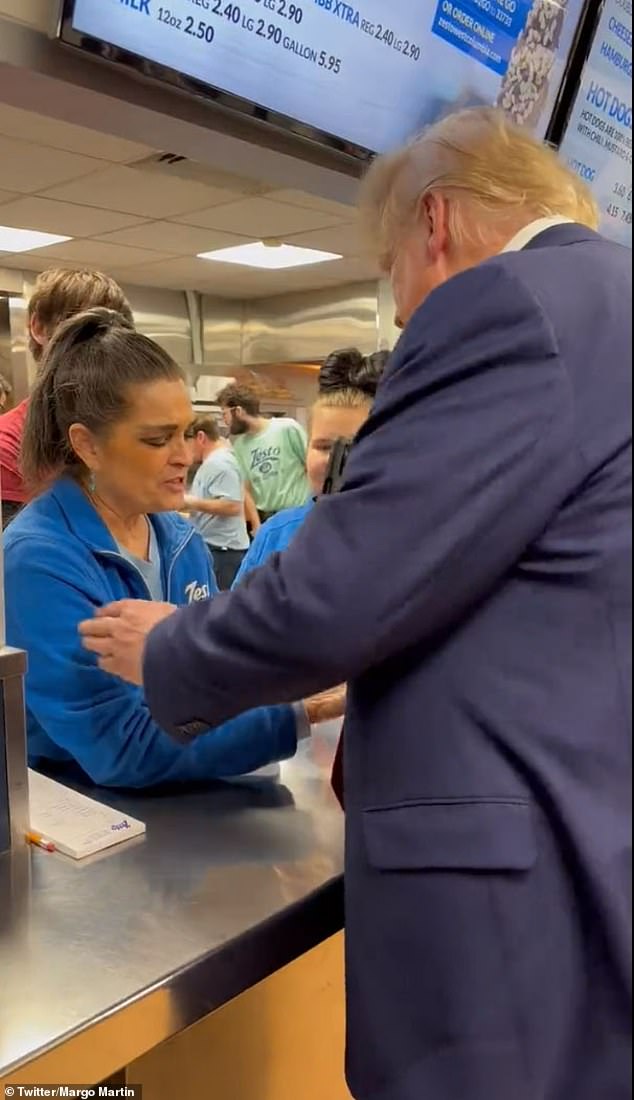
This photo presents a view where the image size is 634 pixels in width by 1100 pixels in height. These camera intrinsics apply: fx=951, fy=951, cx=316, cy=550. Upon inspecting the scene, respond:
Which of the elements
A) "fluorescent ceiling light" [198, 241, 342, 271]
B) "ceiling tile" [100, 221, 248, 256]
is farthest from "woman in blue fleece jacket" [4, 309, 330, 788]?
"fluorescent ceiling light" [198, 241, 342, 271]

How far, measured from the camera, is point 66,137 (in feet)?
10.3

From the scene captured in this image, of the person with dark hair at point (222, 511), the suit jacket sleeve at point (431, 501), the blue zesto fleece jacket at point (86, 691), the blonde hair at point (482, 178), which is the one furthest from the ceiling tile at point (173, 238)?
the suit jacket sleeve at point (431, 501)

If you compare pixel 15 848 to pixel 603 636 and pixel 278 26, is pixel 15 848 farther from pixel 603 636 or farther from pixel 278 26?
pixel 278 26

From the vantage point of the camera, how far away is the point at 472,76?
206cm

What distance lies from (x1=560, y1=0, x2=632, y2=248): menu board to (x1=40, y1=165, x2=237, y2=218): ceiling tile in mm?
1717

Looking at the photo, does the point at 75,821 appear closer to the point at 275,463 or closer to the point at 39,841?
the point at 39,841

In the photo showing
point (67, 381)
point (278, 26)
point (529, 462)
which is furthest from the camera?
point (278, 26)

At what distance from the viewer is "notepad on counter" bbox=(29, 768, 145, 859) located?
1059 mm

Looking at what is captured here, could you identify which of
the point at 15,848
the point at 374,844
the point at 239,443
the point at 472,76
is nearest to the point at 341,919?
the point at 374,844

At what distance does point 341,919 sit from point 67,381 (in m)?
0.83

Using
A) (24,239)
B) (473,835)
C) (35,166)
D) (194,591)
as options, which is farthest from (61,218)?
(473,835)

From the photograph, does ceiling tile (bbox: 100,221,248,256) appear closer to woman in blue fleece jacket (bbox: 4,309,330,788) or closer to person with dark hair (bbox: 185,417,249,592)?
person with dark hair (bbox: 185,417,249,592)

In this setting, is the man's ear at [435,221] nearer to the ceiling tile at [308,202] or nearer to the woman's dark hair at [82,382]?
the woman's dark hair at [82,382]

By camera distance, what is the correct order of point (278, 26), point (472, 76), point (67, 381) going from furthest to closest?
point (472, 76)
point (278, 26)
point (67, 381)
